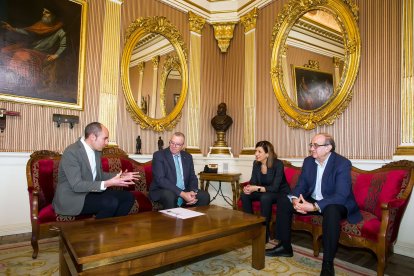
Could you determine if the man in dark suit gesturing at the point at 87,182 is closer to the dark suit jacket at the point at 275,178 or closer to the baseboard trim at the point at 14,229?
the baseboard trim at the point at 14,229

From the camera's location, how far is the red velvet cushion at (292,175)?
11.9ft

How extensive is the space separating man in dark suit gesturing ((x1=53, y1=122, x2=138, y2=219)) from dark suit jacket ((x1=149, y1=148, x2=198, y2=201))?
50cm

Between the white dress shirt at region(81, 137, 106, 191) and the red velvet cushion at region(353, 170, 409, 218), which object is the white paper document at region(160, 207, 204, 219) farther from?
the red velvet cushion at region(353, 170, 409, 218)

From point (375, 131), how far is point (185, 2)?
159 inches

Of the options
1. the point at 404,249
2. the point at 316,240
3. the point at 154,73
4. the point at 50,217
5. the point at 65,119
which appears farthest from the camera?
the point at 154,73

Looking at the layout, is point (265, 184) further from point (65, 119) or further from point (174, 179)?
point (65, 119)

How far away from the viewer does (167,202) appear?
3.09 meters

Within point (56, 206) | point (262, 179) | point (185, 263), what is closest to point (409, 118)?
point (262, 179)

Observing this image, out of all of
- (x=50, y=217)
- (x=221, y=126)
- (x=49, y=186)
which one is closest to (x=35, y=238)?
(x=50, y=217)

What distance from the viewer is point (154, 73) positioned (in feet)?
15.5

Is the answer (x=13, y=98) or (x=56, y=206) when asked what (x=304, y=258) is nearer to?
(x=56, y=206)

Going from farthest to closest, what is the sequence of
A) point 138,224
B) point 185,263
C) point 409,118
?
point 409,118, point 185,263, point 138,224

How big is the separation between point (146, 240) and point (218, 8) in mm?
5051

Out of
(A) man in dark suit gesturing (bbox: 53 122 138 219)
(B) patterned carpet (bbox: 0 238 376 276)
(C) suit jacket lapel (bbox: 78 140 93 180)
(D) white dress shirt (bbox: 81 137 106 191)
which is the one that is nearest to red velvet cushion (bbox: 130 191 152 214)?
(A) man in dark suit gesturing (bbox: 53 122 138 219)
